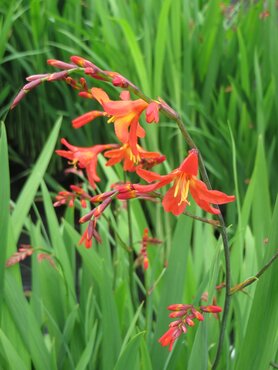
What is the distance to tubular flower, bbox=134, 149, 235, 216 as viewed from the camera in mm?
720

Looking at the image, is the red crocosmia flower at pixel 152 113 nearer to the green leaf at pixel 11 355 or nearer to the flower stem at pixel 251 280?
the flower stem at pixel 251 280

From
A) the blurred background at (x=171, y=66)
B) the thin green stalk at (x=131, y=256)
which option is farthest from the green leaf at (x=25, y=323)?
the blurred background at (x=171, y=66)

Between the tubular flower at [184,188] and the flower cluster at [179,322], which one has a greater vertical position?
the tubular flower at [184,188]

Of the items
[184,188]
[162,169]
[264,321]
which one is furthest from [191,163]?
[162,169]

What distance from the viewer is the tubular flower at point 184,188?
0.72 metres

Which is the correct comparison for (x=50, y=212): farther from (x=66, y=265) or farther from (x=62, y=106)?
(x=62, y=106)

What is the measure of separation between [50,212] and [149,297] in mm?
238

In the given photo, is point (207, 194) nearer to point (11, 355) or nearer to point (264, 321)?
point (264, 321)

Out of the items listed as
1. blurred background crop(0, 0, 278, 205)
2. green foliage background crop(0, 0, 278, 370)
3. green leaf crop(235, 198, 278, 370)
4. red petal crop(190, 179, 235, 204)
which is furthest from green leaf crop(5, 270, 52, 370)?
blurred background crop(0, 0, 278, 205)

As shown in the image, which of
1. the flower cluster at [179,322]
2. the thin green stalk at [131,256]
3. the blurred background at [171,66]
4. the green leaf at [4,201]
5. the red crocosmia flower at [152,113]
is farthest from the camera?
the blurred background at [171,66]

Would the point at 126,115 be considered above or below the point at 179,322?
above

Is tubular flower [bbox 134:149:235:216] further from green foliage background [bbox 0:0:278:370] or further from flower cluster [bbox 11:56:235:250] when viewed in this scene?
green foliage background [bbox 0:0:278:370]

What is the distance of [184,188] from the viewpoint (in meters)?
0.73

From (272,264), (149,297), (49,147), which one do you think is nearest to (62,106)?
(49,147)
